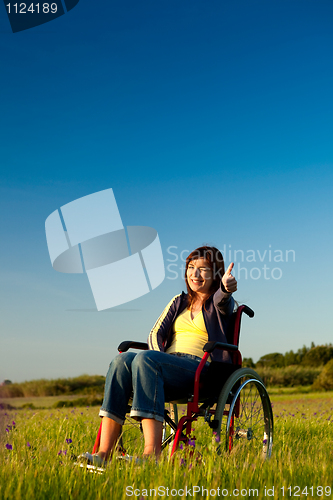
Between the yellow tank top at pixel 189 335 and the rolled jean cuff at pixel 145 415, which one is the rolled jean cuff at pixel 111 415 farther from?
the yellow tank top at pixel 189 335

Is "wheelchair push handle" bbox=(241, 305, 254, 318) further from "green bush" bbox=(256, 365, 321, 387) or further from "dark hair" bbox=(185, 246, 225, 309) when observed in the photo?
"green bush" bbox=(256, 365, 321, 387)

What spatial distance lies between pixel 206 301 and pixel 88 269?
3270mm

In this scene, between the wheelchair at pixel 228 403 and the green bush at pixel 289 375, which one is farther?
the green bush at pixel 289 375

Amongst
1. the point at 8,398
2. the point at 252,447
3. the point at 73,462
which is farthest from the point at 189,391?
the point at 8,398

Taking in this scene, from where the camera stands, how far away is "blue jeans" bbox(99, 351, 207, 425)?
2.38 m

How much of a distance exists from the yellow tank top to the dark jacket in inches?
2.0

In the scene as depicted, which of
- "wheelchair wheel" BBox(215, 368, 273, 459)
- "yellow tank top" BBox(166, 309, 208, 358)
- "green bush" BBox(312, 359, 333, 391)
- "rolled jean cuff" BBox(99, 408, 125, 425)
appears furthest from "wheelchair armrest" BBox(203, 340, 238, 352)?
"green bush" BBox(312, 359, 333, 391)

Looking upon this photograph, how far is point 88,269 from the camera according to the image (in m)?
6.04

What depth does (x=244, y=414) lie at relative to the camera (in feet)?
9.44

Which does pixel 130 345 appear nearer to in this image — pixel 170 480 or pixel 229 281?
pixel 229 281

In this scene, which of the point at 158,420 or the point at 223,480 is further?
the point at 158,420

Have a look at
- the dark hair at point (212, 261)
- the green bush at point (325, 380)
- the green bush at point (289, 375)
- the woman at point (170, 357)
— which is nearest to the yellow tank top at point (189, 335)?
the woman at point (170, 357)

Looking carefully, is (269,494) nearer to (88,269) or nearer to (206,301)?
(206,301)

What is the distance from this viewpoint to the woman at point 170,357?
93.5 inches
